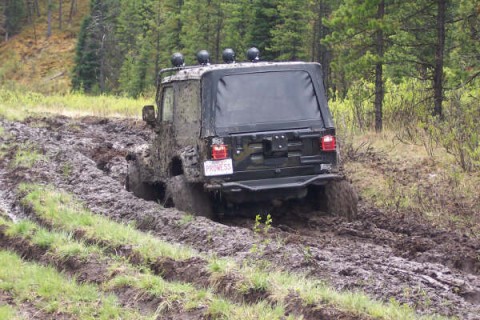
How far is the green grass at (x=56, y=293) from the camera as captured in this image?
19.3 feet

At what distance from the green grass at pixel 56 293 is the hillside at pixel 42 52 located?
238 ft

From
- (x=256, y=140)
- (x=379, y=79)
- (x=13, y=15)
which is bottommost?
(x=256, y=140)

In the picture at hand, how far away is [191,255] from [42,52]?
92574 millimetres

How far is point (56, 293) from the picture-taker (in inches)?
253

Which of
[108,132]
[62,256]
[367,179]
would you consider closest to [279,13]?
[108,132]

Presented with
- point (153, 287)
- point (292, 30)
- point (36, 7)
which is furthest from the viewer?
point (36, 7)

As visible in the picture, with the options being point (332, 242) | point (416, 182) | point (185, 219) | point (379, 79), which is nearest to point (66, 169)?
point (185, 219)

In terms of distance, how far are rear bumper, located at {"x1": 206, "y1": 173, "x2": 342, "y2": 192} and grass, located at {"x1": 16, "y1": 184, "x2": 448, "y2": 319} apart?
3.83ft

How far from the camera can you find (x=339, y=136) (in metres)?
15.4

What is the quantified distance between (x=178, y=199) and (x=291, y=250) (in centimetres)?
264

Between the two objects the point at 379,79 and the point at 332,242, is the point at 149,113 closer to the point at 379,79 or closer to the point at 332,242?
the point at 332,242

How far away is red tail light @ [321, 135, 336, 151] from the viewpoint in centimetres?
910

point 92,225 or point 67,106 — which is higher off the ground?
point 67,106

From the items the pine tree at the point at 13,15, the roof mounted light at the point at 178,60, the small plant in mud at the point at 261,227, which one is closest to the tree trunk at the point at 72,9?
the pine tree at the point at 13,15
